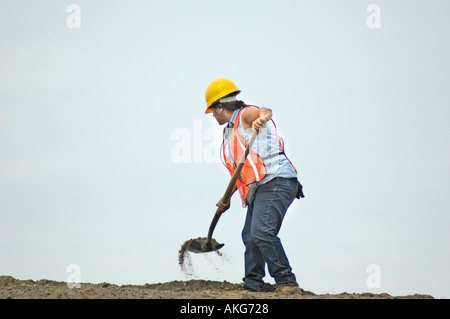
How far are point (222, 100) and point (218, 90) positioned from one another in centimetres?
13

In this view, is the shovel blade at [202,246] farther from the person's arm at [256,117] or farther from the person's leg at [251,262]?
the person's arm at [256,117]

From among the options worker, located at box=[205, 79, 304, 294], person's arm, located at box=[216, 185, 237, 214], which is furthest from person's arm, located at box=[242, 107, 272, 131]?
person's arm, located at box=[216, 185, 237, 214]

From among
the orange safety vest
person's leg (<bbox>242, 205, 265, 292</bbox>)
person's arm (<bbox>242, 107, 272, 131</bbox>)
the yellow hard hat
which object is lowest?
person's leg (<bbox>242, 205, 265, 292</bbox>)

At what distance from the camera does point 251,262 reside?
26.3 ft

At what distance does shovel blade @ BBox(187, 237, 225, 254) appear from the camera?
866cm

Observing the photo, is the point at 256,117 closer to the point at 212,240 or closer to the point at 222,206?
the point at 222,206

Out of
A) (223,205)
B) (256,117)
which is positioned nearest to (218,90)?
(256,117)

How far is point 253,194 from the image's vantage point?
7.78 metres

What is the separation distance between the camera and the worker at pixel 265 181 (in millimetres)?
7492

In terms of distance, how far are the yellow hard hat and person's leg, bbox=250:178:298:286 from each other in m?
1.18

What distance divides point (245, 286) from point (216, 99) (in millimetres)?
2202

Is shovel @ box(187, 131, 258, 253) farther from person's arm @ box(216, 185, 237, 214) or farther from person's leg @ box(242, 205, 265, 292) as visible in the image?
person's leg @ box(242, 205, 265, 292)
